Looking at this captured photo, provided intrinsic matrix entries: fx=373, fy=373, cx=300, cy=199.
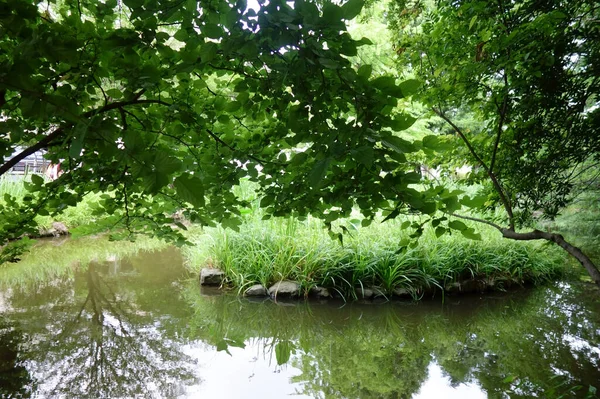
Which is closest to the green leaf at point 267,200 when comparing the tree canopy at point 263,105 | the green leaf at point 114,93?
the tree canopy at point 263,105

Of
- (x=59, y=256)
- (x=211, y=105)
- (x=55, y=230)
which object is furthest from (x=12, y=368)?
(x=55, y=230)

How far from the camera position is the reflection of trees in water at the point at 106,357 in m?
2.25

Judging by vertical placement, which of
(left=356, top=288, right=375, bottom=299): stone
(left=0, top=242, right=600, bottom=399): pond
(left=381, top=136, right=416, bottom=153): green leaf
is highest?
(left=381, top=136, right=416, bottom=153): green leaf

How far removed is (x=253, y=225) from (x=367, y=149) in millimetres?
4012

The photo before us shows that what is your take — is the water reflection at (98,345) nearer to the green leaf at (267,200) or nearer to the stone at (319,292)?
the stone at (319,292)

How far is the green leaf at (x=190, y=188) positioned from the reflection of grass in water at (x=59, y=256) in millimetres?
4586

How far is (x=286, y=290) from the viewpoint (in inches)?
152

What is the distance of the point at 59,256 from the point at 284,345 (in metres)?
4.01

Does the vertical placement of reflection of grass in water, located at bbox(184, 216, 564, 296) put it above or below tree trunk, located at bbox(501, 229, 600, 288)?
below

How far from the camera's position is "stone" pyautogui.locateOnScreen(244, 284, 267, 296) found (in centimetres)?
389

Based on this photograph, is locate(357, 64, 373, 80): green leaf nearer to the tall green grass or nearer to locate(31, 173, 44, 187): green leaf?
locate(31, 173, 44, 187): green leaf

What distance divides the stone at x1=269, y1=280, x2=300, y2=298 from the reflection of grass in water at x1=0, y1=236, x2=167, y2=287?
8.58ft

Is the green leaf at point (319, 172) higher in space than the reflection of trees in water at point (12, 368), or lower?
higher

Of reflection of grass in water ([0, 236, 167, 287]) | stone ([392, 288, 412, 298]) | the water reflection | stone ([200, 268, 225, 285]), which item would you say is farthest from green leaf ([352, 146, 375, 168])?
reflection of grass in water ([0, 236, 167, 287])
